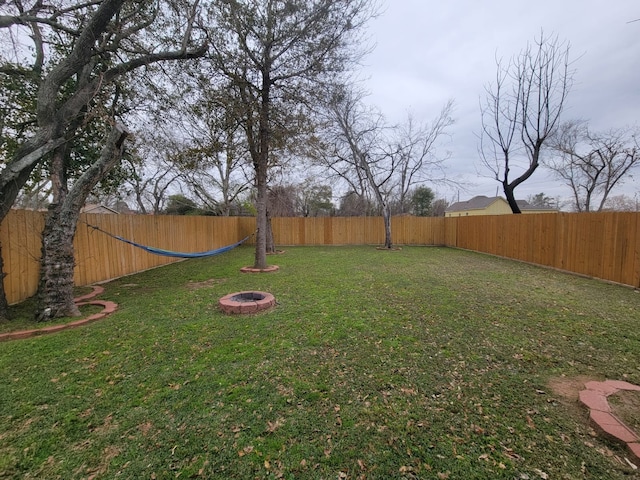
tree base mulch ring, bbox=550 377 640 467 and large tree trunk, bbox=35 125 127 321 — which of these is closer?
tree base mulch ring, bbox=550 377 640 467

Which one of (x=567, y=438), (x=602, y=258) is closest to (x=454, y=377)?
(x=567, y=438)

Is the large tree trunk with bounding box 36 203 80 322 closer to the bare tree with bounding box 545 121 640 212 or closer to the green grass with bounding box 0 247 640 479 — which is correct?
the green grass with bounding box 0 247 640 479

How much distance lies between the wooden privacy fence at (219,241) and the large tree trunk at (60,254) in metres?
0.94

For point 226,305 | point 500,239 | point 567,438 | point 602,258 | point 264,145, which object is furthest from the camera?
point 500,239

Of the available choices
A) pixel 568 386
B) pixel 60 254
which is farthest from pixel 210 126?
pixel 568 386

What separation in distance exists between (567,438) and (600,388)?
0.70m

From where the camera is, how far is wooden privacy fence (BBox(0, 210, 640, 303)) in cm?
394

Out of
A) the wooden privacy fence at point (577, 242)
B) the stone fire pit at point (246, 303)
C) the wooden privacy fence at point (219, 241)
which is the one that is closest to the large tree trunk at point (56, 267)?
the wooden privacy fence at point (219, 241)

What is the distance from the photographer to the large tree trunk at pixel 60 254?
10.7ft

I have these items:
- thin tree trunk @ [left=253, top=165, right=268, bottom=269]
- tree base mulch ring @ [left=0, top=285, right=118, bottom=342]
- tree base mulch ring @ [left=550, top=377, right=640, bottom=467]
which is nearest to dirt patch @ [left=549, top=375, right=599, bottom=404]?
tree base mulch ring @ [left=550, top=377, right=640, bottom=467]

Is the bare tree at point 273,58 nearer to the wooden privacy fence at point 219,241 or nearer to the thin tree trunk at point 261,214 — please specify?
the thin tree trunk at point 261,214

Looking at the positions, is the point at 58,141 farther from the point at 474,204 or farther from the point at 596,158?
the point at 474,204

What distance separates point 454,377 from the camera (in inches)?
84.0

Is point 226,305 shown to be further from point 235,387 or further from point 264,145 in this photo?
point 264,145
